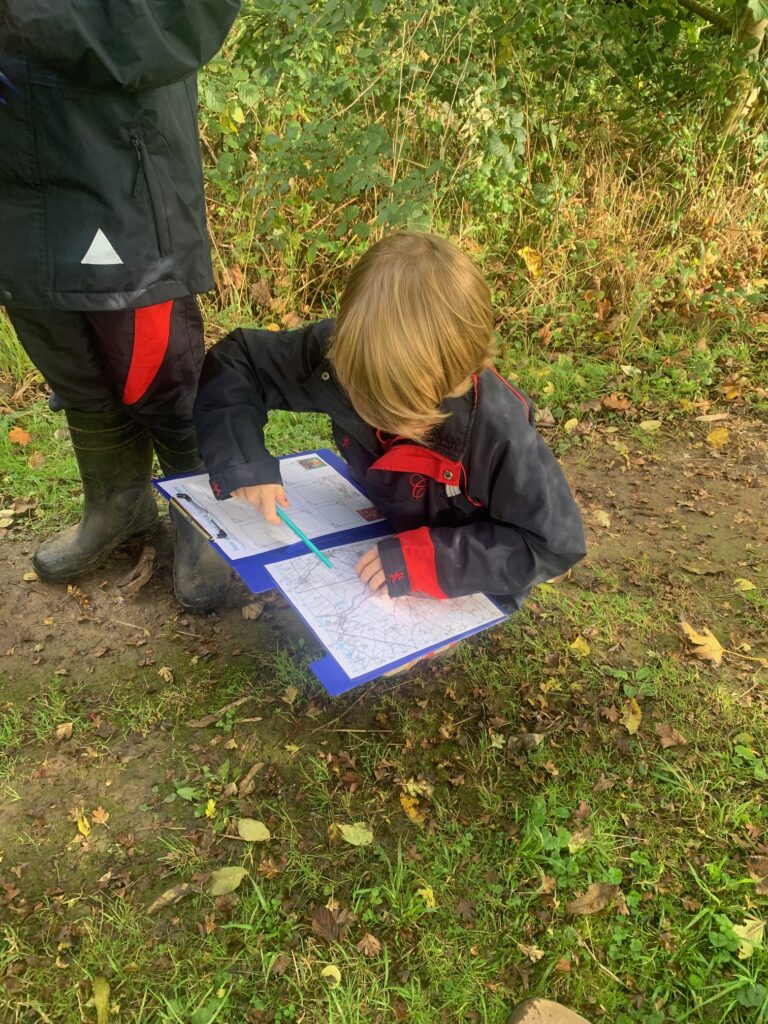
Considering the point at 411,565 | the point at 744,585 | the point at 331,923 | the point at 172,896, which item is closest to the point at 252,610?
the point at 411,565

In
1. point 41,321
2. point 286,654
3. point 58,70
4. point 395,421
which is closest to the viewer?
point 58,70

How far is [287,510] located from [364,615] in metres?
0.51

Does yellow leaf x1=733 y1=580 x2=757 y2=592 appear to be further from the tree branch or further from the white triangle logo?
the tree branch

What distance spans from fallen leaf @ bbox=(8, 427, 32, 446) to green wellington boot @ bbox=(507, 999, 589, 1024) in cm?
288

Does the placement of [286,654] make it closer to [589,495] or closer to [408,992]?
[408,992]

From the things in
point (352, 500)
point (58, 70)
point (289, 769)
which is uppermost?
point (58, 70)

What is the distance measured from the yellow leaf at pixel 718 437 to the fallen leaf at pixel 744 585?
113 cm

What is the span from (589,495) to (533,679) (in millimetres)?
1250

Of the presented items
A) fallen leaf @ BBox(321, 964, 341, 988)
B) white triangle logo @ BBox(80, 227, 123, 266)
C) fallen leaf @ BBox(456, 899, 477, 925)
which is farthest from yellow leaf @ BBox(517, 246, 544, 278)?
fallen leaf @ BBox(321, 964, 341, 988)

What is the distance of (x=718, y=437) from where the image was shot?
11.8 ft

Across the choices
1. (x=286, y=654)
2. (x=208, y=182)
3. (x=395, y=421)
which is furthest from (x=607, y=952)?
(x=208, y=182)

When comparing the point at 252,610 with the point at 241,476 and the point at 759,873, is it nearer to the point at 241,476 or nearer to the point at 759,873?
the point at 241,476

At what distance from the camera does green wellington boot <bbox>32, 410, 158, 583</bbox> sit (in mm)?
2230

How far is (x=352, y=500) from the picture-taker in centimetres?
224
